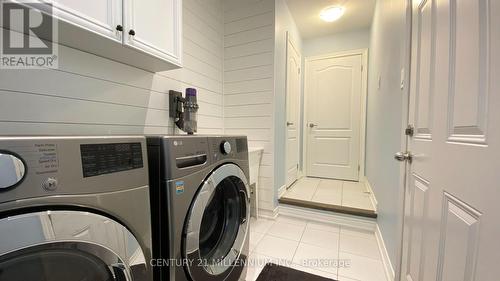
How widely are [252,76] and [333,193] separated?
69.9 inches

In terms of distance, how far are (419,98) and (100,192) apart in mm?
1238

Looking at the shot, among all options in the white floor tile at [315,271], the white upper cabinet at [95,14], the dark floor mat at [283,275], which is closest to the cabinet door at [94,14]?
the white upper cabinet at [95,14]

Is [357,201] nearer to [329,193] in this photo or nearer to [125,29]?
[329,193]

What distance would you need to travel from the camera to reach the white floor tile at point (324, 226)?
6.33 feet

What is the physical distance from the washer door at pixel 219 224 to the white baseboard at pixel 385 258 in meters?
0.96

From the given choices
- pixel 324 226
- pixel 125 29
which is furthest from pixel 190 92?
pixel 324 226

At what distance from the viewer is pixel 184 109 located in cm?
165

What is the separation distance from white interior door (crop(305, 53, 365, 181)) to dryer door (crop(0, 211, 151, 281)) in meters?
3.25

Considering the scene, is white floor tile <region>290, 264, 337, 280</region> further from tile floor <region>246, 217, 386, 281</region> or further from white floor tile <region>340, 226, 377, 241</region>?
white floor tile <region>340, 226, 377, 241</region>

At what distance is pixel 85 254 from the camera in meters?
0.47

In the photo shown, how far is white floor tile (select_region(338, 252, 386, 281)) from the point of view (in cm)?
131

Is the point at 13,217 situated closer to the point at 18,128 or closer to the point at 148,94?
the point at 18,128

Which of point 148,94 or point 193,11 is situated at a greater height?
point 193,11

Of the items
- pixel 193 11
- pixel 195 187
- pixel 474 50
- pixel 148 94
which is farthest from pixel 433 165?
pixel 193 11
